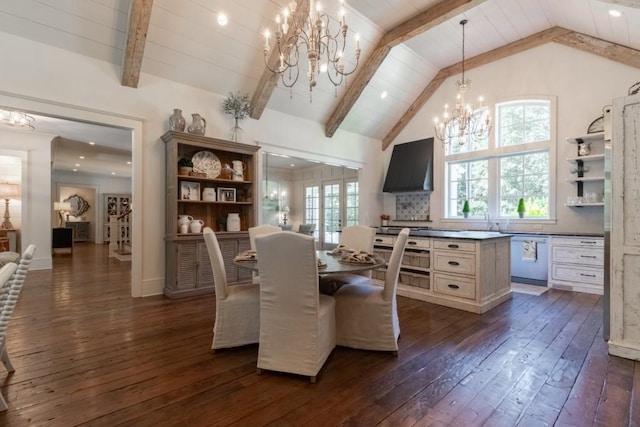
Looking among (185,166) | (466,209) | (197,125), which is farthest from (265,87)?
(466,209)

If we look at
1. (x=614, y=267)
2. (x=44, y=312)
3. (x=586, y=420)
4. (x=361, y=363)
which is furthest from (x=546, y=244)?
(x=44, y=312)

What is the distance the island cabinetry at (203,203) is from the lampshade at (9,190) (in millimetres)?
4579

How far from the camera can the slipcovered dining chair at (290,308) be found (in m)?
1.94

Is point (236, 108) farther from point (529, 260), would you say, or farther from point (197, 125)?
point (529, 260)

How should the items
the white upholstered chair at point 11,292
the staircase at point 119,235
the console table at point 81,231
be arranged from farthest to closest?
the console table at point 81,231, the staircase at point 119,235, the white upholstered chair at point 11,292

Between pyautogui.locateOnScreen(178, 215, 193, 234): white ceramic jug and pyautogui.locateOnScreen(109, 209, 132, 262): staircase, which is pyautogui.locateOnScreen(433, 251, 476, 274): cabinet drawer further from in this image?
pyautogui.locateOnScreen(109, 209, 132, 262): staircase

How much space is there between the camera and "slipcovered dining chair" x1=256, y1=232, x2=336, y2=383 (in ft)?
6.37

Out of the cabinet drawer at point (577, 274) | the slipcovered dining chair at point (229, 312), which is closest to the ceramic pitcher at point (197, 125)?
the slipcovered dining chair at point (229, 312)

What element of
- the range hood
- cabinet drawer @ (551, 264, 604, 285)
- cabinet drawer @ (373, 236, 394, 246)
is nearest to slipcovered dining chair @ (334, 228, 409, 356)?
cabinet drawer @ (373, 236, 394, 246)

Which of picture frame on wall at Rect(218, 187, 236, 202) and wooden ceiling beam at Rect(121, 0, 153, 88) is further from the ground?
wooden ceiling beam at Rect(121, 0, 153, 88)

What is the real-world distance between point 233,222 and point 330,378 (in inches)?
121

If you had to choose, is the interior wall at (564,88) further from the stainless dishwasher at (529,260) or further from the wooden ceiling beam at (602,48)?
the stainless dishwasher at (529,260)

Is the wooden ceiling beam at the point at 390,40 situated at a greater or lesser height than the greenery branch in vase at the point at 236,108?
greater

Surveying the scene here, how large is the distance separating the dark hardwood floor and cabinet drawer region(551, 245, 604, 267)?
51.7 inches
